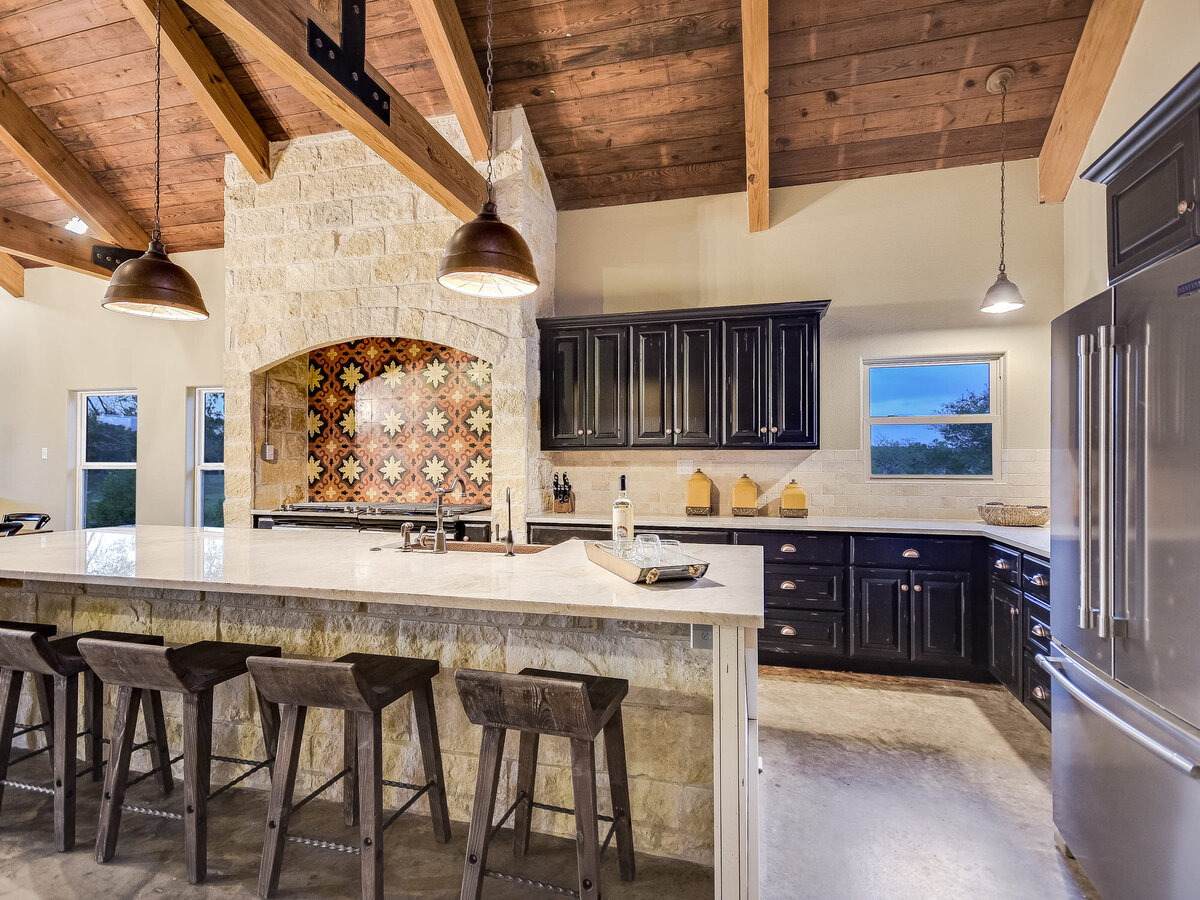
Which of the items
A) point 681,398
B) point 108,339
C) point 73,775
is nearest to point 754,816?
point 73,775

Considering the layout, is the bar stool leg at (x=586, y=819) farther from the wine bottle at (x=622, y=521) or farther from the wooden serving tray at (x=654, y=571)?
the wine bottle at (x=622, y=521)

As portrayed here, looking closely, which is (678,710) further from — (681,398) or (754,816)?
(681,398)

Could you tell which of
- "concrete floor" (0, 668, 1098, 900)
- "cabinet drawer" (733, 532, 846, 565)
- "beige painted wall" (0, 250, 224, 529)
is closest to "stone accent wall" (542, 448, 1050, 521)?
"cabinet drawer" (733, 532, 846, 565)

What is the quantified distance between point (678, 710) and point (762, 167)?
355cm

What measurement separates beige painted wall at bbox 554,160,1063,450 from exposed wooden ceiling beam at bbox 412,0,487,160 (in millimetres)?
1073

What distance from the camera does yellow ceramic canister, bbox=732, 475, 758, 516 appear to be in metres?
4.48

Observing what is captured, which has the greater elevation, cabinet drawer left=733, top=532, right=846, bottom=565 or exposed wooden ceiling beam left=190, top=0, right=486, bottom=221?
exposed wooden ceiling beam left=190, top=0, right=486, bottom=221

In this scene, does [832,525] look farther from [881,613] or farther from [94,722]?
[94,722]

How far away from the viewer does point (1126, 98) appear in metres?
3.38

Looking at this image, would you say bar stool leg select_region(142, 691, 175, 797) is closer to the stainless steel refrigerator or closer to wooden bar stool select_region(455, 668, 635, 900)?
wooden bar stool select_region(455, 668, 635, 900)

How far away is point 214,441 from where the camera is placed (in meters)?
5.80

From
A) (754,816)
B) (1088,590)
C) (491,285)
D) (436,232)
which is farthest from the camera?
(436,232)

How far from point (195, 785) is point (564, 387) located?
3.16m

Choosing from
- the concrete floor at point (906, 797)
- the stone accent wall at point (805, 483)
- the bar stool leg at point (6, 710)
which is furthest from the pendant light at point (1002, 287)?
the bar stool leg at point (6, 710)
